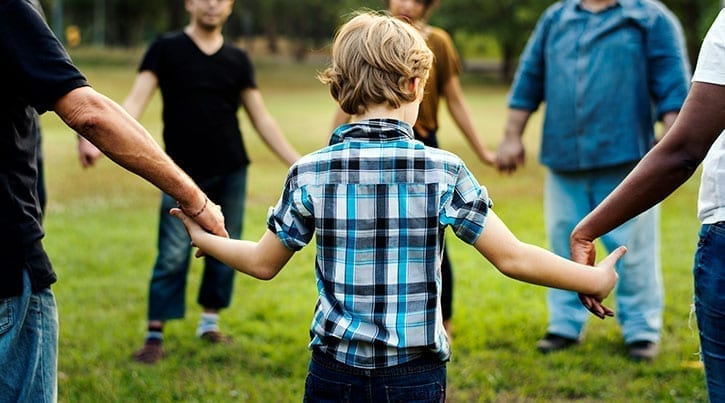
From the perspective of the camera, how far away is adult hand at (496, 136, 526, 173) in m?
6.05

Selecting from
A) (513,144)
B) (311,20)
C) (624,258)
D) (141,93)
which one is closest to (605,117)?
(513,144)

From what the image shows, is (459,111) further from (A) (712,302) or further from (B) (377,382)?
(B) (377,382)

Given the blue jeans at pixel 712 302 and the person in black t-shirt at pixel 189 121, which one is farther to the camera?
the person in black t-shirt at pixel 189 121

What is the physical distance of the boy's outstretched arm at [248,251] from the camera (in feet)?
9.73

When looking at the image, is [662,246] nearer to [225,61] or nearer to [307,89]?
[225,61]

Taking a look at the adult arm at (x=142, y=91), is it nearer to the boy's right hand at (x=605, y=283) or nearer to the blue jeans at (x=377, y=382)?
the blue jeans at (x=377, y=382)

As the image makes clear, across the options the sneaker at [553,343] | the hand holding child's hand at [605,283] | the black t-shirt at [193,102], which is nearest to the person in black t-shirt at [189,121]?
the black t-shirt at [193,102]

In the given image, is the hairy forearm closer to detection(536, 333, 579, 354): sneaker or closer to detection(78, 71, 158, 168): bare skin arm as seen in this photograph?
detection(78, 71, 158, 168): bare skin arm

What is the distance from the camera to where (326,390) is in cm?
287

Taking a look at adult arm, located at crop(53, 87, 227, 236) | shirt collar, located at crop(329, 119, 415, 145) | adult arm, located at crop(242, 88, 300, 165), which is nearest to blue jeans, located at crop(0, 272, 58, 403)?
adult arm, located at crop(53, 87, 227, 236)

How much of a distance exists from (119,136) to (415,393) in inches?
46.5

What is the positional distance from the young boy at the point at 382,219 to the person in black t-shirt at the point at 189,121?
2882mm

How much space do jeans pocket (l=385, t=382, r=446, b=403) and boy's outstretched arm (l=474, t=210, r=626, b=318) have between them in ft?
1.36

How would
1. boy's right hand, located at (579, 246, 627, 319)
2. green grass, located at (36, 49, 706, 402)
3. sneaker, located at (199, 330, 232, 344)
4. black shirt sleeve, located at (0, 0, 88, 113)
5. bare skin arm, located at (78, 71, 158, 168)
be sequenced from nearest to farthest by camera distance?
black shirt sleeve, located at (0, 0, 88, 113) < boy's right hand, located at (579, 246, 627, 319) < green grass, located at (36, 49, 706, 402) < bare skin arm, located at (78, 71, 158, 168) < sneaker, located at (199, 330, 232, 344)
